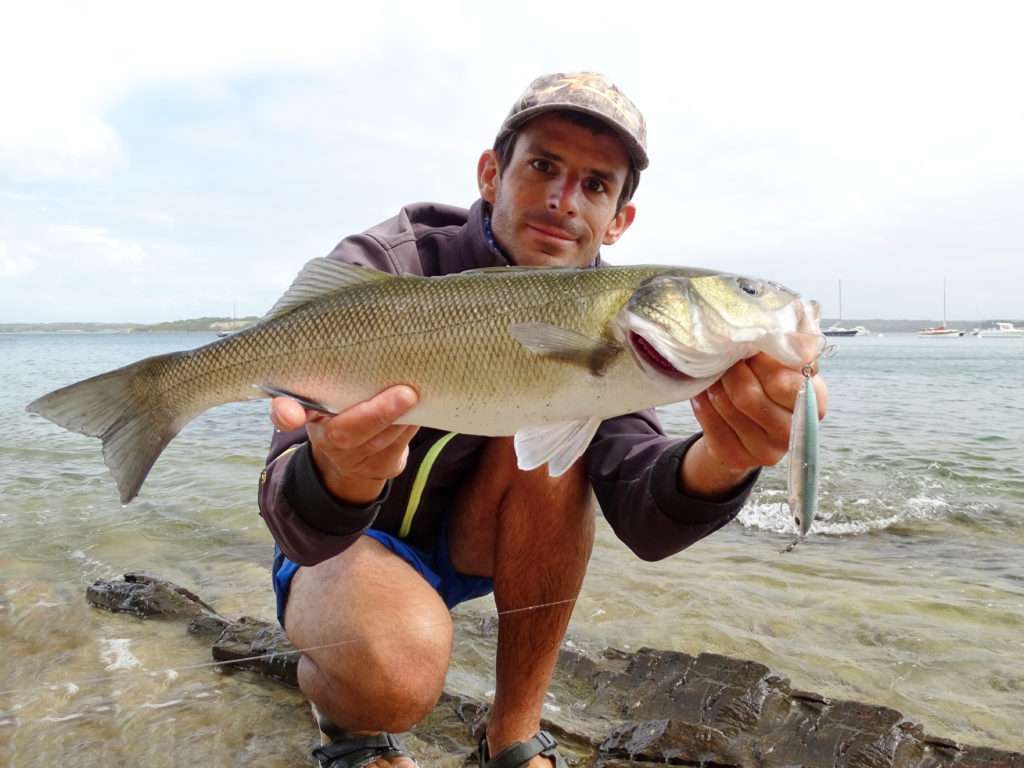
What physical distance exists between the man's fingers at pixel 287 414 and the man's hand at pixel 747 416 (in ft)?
4.16

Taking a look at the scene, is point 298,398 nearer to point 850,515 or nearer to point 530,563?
point 530,563

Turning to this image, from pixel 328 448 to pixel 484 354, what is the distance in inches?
23.9

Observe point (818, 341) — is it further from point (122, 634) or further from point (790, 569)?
point (790, 569)

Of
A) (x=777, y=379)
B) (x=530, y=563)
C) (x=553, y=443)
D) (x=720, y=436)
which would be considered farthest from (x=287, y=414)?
(x=777, y=379)

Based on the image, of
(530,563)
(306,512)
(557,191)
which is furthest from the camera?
(557,191)

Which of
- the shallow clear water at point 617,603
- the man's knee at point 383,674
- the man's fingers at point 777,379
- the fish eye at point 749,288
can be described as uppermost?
the fish eye at point 749,288

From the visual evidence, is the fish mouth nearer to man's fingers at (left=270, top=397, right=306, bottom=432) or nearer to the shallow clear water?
man's fingers at (left=270, top=397, right=306, bottom=432)

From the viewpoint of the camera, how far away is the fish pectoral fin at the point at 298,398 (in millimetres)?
2395

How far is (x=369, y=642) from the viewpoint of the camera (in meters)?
2.63

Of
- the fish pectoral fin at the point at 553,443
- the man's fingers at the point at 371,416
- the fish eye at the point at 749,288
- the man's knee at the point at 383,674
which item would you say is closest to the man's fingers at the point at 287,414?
the man's fingers at the point at 371,416

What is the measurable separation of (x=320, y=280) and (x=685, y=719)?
2376 millimetres

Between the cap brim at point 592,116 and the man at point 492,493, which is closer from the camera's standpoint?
the man at point 492,493

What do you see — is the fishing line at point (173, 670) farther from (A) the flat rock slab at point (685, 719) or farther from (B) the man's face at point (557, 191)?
(B) the man's face at point (557, 191)

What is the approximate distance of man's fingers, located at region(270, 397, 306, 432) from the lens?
2328mm
